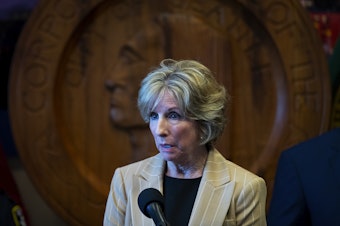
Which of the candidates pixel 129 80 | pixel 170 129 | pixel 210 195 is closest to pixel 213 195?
pixel 210 195

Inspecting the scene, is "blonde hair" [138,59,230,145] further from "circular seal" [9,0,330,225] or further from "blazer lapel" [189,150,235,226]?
"circular seal" [9,0,330,225]

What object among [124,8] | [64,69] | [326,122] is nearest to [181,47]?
[124,8]

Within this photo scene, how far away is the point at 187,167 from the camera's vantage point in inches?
48.6

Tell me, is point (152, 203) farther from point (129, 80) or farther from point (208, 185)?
point (129, 80)

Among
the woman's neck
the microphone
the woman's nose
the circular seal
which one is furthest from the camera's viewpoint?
the circular seal

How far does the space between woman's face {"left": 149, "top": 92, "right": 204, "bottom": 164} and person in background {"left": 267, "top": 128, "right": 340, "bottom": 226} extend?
285mm

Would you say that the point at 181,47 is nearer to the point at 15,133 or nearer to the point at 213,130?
the point at 15,133

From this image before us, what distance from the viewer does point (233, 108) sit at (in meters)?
1.88

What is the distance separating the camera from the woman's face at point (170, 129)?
114 cm

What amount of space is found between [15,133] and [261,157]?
731 millimetres

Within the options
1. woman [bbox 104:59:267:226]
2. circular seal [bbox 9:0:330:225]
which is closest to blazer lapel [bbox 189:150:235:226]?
woman [bbox 104:59:267:226]

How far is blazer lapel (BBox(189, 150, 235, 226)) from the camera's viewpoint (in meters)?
1.17

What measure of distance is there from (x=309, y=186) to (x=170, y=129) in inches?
14.6

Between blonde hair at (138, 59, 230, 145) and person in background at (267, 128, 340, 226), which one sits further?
person in background at (267, 128, 340, 226)
